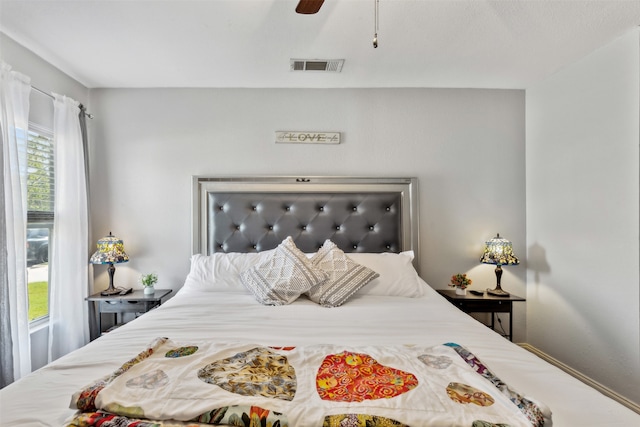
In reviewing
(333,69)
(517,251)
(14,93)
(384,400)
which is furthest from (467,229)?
(14,93)

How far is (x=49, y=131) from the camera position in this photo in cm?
240

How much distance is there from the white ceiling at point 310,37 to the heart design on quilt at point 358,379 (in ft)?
5.87

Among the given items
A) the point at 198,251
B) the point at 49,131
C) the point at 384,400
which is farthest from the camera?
the point at 198,251

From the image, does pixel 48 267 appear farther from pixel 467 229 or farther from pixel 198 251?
pixel 467 229

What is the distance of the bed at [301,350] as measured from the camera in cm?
80

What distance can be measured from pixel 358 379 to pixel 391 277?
4.66 feet

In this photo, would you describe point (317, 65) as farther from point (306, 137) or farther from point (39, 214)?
point (39, 214)

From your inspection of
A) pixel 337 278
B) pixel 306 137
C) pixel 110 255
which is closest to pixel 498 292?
pixel 337 278

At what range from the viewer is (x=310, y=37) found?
6.67 ft

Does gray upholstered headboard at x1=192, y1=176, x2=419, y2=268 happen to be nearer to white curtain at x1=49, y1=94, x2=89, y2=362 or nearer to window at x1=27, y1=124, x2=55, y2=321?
white curtain at x1=49, y1=94, x2=89, y2=362

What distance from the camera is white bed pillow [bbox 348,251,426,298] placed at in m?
2.24

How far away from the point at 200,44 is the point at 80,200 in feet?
5.30

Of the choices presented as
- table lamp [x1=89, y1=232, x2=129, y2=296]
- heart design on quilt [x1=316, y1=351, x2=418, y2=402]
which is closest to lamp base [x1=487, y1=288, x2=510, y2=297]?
heart design on quilt [x1=316, y1=351, x2=418, y2=402]

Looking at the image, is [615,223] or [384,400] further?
[615,223]
